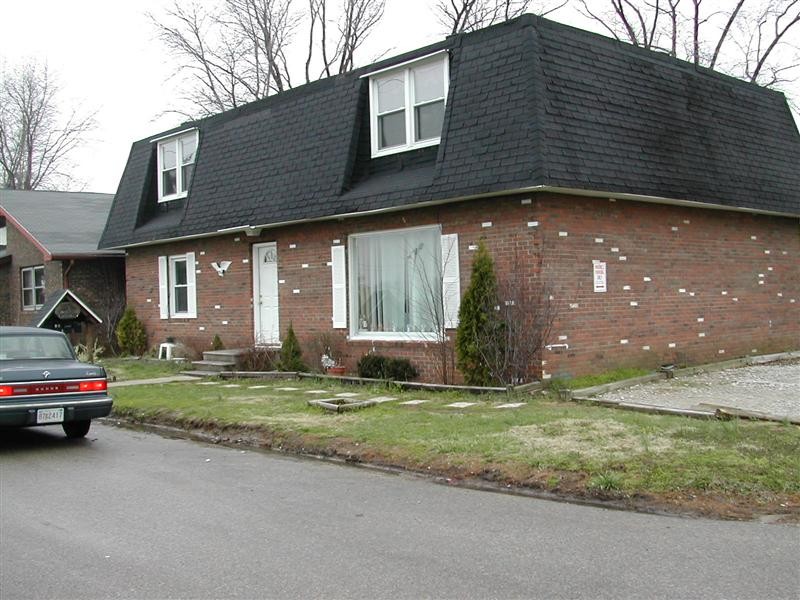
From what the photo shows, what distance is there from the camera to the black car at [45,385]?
995 cm

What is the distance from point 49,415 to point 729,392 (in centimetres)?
944

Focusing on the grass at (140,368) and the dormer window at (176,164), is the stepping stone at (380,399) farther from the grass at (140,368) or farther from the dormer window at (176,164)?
the dormer window at (176,164)

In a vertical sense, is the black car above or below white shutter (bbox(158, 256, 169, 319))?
below

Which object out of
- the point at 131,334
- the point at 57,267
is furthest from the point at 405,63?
the point at 57,267

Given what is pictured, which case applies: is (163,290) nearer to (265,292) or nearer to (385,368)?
(265,292)

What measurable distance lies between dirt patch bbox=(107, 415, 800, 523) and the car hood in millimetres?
1586

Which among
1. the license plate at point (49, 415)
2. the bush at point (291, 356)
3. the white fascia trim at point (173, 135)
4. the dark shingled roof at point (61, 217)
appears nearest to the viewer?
the license plate at point (49, 415)

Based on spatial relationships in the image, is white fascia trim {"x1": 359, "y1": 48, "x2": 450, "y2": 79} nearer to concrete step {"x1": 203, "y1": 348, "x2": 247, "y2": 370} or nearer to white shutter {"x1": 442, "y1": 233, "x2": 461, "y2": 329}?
white shutter {"x1": 442, "y1": 233, "x2": 461, "y2": 329}

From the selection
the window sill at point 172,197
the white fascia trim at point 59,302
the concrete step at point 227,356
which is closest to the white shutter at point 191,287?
the window sill at point 172,197

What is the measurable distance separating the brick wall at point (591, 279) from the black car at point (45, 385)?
18.8 ft

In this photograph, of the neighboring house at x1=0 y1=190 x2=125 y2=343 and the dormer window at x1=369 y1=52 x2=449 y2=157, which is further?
the neighboring house at x1=0 y1=190 x2=125 y2=343

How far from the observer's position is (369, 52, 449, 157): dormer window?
14.6m

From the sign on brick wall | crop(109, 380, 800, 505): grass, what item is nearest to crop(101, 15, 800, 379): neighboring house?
the sign on brick wall

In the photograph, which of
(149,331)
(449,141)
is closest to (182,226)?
(149,331)
